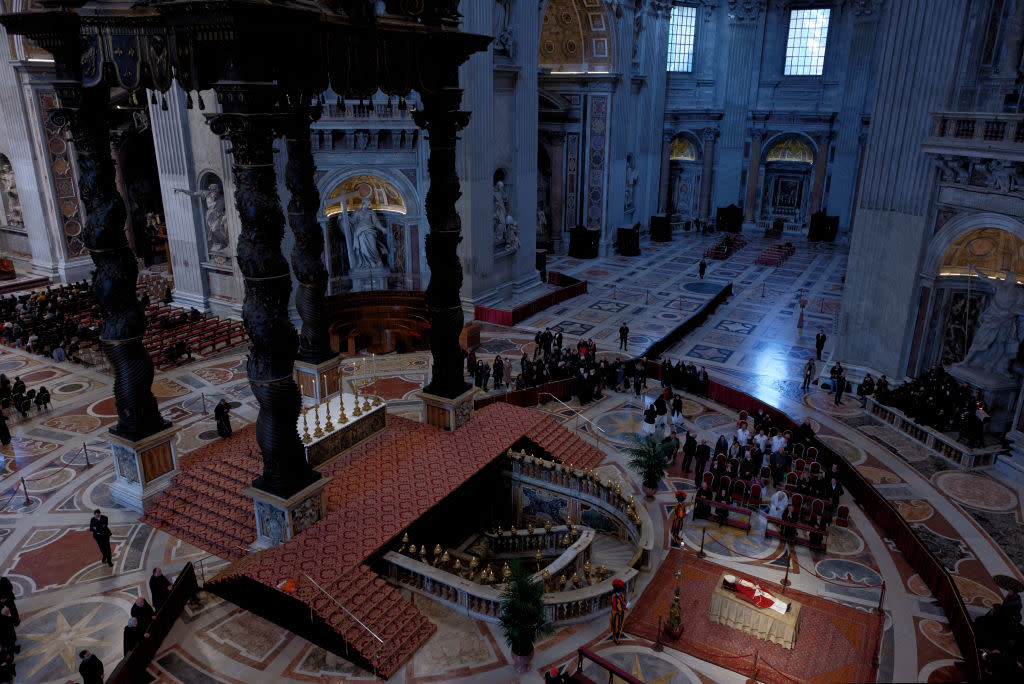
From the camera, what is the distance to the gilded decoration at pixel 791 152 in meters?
37.8

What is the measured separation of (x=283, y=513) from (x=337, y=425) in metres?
2.77

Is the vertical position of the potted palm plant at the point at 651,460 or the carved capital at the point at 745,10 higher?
the carved capital at the point at 745,10

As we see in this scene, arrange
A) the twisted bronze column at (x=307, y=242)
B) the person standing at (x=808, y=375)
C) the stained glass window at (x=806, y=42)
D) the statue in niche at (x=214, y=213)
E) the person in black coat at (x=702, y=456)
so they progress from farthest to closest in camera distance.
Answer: the stained glass window at (x=806, y=42), the statue in niche at (x=214, y=213), the person standing at (x=808, y=375), the person in black coat at (x=702, y=456), the twisted bronze column at (x=307, y=242)

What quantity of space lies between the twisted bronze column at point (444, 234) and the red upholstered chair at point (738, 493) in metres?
5.53

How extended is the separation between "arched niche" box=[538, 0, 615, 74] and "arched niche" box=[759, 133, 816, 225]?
12.1m

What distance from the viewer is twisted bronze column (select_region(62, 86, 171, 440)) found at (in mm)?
10555

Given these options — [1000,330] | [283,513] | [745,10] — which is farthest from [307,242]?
[745,10]

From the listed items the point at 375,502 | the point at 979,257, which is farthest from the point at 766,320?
the point at 375,502

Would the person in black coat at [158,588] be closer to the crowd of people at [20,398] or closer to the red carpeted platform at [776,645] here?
the red carpeted platform at [776,645]

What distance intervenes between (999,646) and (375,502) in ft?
29.7

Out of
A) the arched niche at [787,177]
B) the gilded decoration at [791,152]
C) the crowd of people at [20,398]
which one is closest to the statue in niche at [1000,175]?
the crowd of people at [20,398]

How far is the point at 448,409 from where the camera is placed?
13750mm

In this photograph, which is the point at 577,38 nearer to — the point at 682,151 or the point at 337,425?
the point at 682,151

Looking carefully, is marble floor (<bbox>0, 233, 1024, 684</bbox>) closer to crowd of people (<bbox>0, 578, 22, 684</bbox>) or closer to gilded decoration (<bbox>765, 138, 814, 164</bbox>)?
crowd of people (<bbox>0, 578, 22, 684</bbox>)
